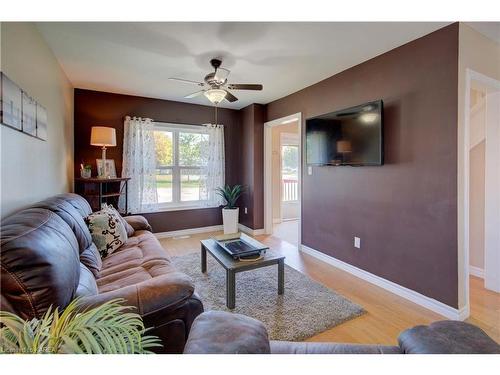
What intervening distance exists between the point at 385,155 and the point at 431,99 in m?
0.60

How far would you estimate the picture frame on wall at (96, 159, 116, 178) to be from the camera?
3654 mm

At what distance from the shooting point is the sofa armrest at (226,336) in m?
→ 0.78

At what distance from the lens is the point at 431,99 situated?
216 centimetres

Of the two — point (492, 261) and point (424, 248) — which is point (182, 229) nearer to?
point (424, 248)

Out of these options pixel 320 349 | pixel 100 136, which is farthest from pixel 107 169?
pixel 320 349

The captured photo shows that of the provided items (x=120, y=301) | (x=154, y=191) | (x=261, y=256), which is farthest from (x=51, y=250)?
(x=154, y=191)

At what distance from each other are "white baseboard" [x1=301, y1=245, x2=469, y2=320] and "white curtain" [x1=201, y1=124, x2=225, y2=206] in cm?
229

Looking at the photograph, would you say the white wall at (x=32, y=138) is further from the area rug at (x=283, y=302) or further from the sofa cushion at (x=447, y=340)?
the sofa cushion at (x=447, y=340)

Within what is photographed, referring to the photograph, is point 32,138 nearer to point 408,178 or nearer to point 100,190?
point 100,190

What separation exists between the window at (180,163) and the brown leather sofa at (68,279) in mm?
2505

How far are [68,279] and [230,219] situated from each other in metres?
3.51

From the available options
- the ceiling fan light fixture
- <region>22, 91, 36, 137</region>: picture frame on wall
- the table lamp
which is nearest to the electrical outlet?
the ceiling fan light fixture

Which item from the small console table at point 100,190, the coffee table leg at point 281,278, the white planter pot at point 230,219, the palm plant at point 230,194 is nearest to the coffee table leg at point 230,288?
the coffee table leg at point 281,278

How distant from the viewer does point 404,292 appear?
2402mm
